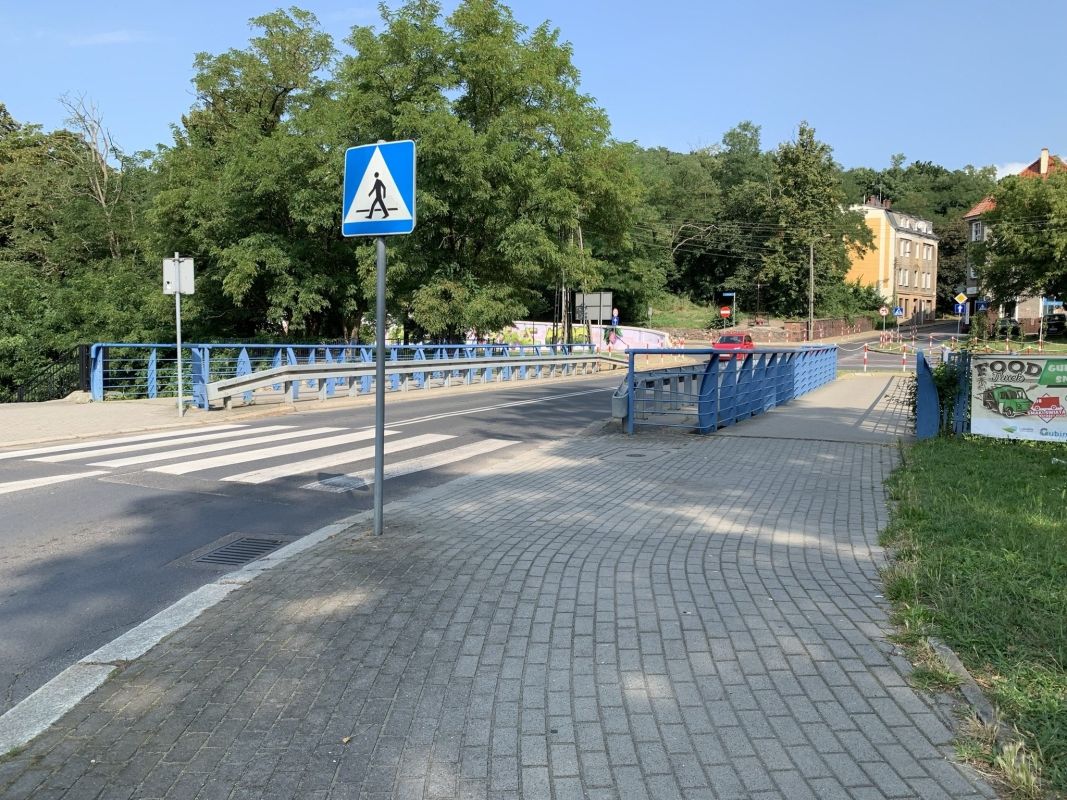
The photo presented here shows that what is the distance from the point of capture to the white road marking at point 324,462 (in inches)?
356

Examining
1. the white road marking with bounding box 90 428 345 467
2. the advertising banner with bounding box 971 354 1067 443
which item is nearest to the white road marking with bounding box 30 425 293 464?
the white road marking with bounding box 90 428 345 467

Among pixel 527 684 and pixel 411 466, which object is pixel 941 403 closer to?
pixel 411 466

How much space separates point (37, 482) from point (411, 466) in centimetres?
419

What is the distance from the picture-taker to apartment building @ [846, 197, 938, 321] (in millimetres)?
90250

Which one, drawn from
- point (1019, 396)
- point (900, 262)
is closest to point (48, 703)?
point (1019, 396)

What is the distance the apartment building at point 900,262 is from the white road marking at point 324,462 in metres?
83.1

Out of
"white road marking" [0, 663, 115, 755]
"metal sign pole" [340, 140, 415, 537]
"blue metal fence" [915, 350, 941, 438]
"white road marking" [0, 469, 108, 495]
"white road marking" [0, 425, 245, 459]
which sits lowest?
"white road marking" [0, 663, 115, 755]

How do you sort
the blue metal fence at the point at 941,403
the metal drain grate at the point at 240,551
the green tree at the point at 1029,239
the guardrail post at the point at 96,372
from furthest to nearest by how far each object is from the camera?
the green tree at the point at 1029,239 → the guardrail post at the point at 96,372 → the blue metal fence at the point at 941,403 → the metal drain grate at the point at 240,551

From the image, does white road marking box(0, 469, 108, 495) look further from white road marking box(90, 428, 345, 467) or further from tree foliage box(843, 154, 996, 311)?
tree foliage box(843, 154, 996, 311)

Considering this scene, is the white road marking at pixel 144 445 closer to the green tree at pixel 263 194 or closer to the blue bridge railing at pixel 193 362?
the blue bridge railing at pixel 193 362

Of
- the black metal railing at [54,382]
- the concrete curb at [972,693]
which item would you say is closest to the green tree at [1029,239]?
the black metal railing at [54,382]

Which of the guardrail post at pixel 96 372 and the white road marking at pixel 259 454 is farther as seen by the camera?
the guardrail post at pixel 96 372

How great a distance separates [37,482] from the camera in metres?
8.49

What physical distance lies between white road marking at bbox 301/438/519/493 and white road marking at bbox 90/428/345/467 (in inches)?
106
